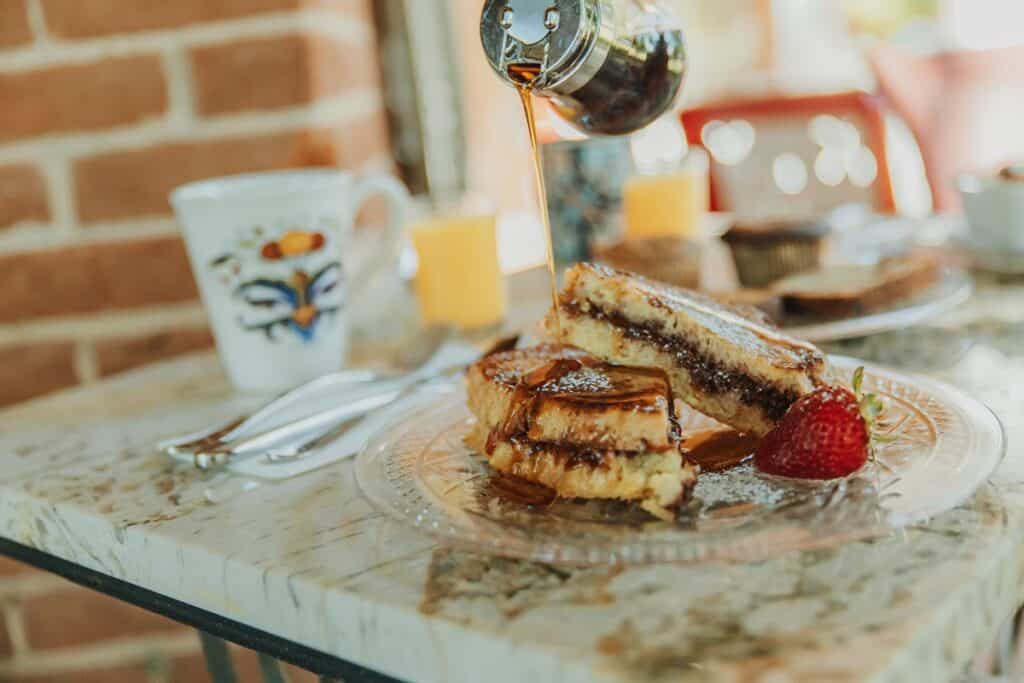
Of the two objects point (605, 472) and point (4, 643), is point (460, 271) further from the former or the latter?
point (4, 643)

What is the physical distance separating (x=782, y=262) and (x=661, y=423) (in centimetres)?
74

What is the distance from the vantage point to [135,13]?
1290mm

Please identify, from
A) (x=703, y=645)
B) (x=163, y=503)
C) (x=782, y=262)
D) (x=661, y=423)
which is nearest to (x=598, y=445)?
(x=661, y=423)

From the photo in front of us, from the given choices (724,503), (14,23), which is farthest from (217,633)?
(14,23)

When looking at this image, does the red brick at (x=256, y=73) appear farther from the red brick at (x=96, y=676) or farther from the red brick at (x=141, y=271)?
the red brick at (x=96, y=676)

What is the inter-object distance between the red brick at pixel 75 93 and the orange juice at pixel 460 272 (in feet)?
1.35

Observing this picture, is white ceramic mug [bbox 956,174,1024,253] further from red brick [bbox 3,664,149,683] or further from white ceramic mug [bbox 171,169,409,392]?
red brick [bbox 3,664,149,683]

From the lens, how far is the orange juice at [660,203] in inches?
59.6

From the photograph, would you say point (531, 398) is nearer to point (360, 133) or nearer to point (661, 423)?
point (661, 423)

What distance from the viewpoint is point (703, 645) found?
1.58ft

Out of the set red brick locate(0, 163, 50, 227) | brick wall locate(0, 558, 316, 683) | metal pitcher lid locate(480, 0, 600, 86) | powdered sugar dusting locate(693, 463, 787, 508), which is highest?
metal pitcher lid locate(480, 0, 600, 86)

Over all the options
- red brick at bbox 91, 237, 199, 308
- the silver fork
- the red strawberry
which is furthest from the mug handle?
→ the red strawberry

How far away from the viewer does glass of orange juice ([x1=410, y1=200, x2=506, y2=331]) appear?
1.26 meters

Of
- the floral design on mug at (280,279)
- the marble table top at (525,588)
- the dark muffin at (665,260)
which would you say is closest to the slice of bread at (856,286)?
the dark muffin at (665,260)
